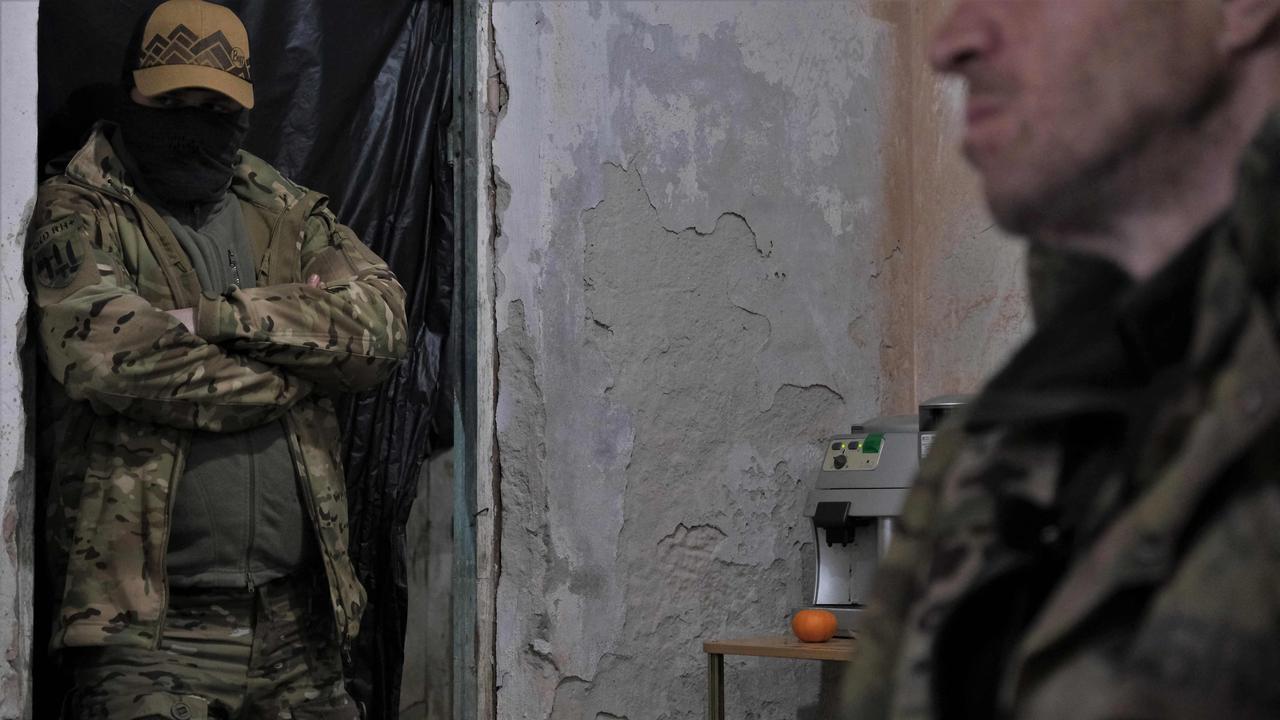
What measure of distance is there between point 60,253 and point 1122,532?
6.56 ft

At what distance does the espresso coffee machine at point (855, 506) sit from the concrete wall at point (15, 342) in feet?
5.93

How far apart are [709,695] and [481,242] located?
1.16 metres

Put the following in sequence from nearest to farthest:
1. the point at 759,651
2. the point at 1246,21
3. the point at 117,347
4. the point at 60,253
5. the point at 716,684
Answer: the point at 1246,21 < the point at 117,347 < the point at 60,253 < the point at 759,651 < the point at 716,684

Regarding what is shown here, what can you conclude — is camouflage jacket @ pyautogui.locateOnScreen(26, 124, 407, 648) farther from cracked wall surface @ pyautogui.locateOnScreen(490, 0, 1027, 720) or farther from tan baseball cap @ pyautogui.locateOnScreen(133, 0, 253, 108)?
cracked wall surface @ pyautogui.locateOnScreen(490, 0, 1027, 720)

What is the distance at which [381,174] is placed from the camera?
299 cm

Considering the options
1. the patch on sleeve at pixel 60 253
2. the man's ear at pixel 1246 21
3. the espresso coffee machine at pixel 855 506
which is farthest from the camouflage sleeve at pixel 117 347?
the man's ear at pixel 1246 21

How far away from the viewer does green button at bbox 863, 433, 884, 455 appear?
11.0ft

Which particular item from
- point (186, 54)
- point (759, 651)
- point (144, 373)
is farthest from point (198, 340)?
point (759, 651)

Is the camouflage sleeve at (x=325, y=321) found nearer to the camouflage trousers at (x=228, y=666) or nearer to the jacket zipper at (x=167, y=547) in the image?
the jacket zipper at (x=167, y=547)

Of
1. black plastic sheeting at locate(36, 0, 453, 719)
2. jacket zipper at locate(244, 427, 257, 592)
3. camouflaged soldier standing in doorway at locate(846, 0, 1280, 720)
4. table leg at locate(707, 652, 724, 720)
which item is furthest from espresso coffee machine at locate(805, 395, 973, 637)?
camouflaged soldier standing in doorway at locate(846, 0, 1280, 720)

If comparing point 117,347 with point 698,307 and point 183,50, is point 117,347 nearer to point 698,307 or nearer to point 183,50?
point 183,50

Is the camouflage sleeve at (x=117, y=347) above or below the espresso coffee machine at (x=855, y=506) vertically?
above

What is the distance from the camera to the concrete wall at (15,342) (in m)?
2.26

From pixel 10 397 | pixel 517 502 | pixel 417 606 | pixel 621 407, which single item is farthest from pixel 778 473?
pixel 10 397
